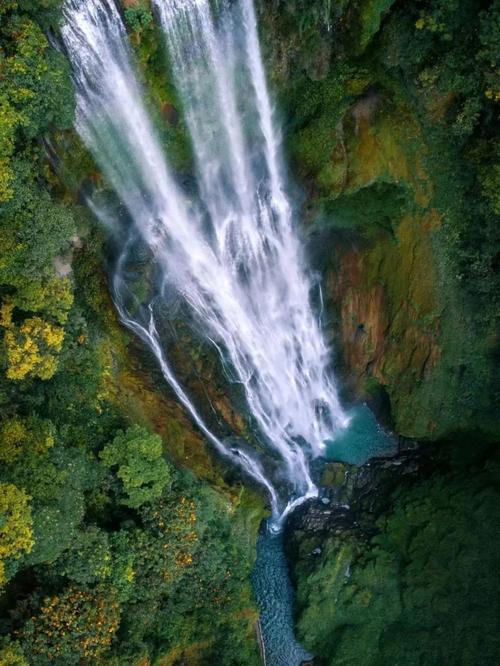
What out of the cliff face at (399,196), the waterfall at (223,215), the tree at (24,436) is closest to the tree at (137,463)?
the tree at (24,436)

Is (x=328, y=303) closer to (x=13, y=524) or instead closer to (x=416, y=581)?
(x=416, y=581)

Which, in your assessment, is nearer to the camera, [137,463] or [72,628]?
[72,628]

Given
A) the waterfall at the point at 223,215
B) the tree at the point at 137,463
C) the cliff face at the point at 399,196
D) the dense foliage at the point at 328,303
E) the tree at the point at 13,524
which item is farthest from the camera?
the tree at the point at 137,463

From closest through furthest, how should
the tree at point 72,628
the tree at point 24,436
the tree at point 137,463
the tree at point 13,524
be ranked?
the tree at point 13,524 → the tree at point 24,436 → the tree at point 72,628 → the tree at point 137,463

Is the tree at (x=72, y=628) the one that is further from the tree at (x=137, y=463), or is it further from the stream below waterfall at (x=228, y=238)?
the stream below waterfall at (x=228, y=238)

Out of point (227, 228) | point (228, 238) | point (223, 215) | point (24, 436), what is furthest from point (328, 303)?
point (24, 436)
